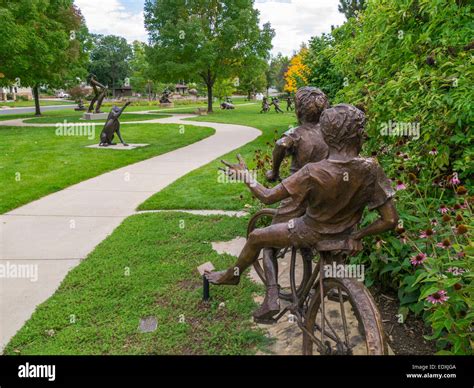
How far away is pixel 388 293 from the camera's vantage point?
12.6 ft

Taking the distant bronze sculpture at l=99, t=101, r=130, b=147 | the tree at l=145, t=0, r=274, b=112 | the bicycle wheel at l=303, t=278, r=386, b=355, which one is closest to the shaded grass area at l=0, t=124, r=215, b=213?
the distant bronze sculpture at l=99, t=101, r=130, b=147

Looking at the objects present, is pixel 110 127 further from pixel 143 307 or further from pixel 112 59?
pixel 112 59

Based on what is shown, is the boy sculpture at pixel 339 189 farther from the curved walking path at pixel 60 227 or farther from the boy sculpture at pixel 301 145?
the curved walking path at pixel 60 227

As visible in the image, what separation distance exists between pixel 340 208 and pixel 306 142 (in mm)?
856

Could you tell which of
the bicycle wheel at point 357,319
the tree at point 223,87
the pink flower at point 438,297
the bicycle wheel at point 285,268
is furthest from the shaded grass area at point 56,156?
the tree at point 223,87

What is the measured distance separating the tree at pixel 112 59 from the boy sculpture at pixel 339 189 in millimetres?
67154

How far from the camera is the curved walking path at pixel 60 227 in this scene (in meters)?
4.02

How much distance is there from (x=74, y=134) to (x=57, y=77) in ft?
31.5

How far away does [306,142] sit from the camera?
3.13 m


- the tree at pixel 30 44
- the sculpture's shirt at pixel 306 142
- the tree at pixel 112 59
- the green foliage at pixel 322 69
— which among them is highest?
the tree at pixel 112 59

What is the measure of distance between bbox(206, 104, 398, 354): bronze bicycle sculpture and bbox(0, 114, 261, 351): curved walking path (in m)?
2.45

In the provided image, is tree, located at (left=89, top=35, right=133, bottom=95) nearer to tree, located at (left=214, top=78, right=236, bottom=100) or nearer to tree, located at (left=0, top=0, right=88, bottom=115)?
tree, located at (left=214, top=78, right=236, bottom=100)

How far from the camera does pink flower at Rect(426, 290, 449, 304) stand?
2441 millimetres
